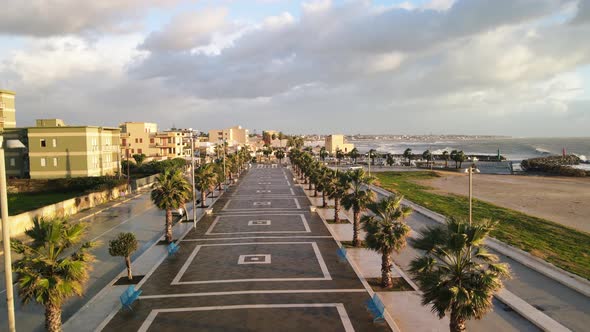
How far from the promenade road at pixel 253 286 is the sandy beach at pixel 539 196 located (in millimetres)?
26969

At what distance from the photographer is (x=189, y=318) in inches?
695

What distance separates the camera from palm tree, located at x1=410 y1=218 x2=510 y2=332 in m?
12.6

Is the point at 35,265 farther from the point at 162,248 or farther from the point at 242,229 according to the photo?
the point at 242,229

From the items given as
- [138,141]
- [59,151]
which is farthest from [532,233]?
[138,141]

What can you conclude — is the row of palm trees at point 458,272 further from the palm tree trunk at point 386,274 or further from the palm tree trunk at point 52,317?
the palm tree trunk at point 52,317

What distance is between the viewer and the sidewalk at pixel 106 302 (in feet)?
56.9

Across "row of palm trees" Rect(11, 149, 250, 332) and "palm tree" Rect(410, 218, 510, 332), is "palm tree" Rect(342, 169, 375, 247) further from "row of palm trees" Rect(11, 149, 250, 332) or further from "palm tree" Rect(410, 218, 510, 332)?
"row of palm trees" Rect(11, 149, 250, 332)

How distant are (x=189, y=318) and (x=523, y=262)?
20118mm

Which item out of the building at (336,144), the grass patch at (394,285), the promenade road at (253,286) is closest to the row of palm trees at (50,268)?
the promenade road at (253,286)

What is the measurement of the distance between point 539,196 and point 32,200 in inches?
2698

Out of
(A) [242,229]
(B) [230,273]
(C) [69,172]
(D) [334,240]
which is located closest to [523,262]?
(D) [334,240]

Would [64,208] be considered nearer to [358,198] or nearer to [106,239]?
[106,239]

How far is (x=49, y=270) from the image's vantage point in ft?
47.0

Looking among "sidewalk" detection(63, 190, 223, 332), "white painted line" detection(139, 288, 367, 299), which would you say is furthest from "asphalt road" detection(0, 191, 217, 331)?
"white painted line" detection(139, 288, 367, 299)
